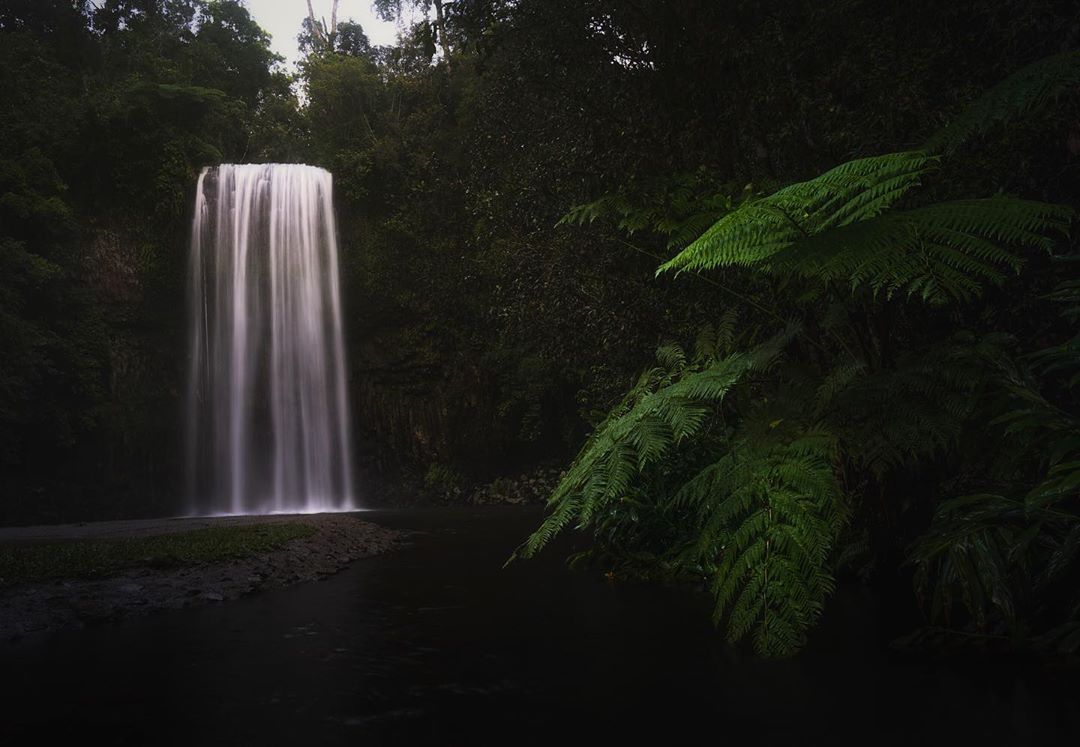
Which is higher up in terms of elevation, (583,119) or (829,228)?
(583,119)

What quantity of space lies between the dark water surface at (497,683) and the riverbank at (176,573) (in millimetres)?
390

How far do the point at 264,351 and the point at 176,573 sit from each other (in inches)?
547

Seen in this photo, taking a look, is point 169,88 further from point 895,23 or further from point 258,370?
point 895,23

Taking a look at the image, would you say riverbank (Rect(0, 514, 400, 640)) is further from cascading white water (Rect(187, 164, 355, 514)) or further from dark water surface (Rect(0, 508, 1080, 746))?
cascading white water (Rect(187, 164, 355, 514))

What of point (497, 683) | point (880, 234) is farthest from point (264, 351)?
point (880, 234)

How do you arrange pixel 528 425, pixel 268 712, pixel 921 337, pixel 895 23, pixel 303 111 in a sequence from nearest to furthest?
pixel 268 712, pixel 921 337, pixel 895 23, pixel 528 425, pixel 303 111

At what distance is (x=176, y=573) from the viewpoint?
6176mm

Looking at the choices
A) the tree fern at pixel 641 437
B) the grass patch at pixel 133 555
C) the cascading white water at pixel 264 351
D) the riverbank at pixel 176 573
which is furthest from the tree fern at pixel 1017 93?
the cascading white water at pixel 264 351

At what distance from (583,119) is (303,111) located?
21602 mm

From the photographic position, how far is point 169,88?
1938 cm

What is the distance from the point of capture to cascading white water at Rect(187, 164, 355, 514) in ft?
61.7

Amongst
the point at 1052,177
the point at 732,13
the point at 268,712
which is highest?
the point at 732,13

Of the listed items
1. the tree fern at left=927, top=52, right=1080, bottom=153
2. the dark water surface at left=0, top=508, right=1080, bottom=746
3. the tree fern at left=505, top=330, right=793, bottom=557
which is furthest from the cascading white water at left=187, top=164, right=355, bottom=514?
the tree fern at left=927, top=52, right=1080, bottom=153

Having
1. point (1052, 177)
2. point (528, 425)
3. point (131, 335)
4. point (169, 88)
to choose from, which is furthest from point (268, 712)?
point (169, 88)
